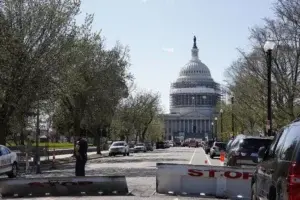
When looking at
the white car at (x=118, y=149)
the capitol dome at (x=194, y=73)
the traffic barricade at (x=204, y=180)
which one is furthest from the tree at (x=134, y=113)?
the capitol dome at (x=194, y=73)

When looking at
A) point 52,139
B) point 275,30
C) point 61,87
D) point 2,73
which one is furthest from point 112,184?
point 52,139

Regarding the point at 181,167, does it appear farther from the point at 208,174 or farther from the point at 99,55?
the point at 99,55

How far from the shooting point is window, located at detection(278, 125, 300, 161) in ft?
29.8

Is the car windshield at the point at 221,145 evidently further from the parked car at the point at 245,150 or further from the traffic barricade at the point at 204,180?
the traffic barricade at the point at 204,180

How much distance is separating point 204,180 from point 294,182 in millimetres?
9666

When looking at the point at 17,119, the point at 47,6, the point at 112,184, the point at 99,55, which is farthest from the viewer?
the point at 99,55

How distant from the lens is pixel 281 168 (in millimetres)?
9203

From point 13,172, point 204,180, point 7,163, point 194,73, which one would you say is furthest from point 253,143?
point 194,73

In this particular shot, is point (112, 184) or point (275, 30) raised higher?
point (275, 30)

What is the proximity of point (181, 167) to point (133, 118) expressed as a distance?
79447 mm

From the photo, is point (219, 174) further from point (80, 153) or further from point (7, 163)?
Answer: point (7, 163)

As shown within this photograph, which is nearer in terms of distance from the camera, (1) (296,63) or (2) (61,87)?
(2) (61,87)

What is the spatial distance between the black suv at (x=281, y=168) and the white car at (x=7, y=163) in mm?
16250

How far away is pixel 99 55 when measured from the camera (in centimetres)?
5119
